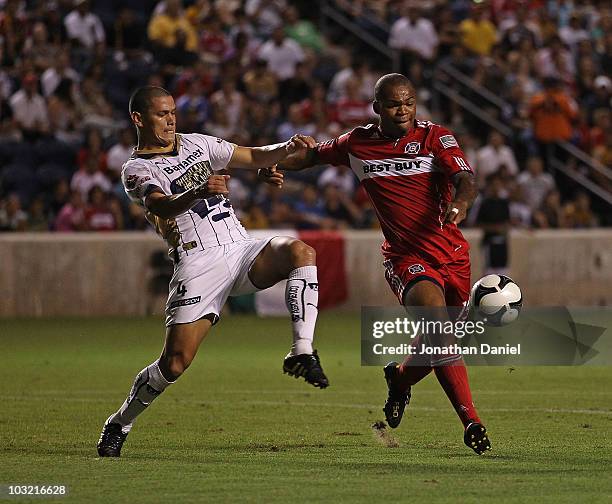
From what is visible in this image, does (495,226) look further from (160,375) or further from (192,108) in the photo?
(160,375)

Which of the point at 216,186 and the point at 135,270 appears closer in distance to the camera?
the point at 216,186

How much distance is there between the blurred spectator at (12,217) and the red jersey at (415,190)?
1179 centimetres

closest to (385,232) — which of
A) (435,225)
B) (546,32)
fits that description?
(435,225)

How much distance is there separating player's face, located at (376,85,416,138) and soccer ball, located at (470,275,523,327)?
3.94 ft

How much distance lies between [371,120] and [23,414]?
477 inches

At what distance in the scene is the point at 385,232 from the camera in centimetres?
901

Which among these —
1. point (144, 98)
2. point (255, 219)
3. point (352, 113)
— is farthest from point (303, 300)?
point (352, 113)

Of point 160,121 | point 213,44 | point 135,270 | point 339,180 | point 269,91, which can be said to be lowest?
point 135,270

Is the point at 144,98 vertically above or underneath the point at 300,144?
above

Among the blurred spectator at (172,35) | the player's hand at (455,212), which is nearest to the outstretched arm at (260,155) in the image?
the player's hand at (455,212)

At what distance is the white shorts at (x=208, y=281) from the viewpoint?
8.45 m

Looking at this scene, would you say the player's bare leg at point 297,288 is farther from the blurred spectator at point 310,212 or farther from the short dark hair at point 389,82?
the blurred spectator at point 310,212

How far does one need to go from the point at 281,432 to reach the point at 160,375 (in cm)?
158

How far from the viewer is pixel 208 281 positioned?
8.53 meters
